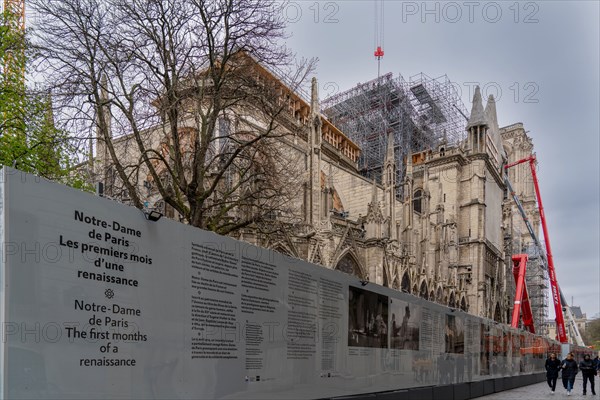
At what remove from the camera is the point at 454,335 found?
1405cm

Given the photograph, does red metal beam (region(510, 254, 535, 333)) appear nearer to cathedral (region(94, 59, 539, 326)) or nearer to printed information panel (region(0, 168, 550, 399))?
cathedral (region(94, 59, 539, 326))

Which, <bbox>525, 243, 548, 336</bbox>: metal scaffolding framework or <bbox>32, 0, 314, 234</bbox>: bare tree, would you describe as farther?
<bbox>525, 243, 548, 336</bbox>: metal scaffolding framework

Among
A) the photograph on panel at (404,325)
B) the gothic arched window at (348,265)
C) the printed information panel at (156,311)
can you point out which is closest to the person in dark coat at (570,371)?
the photograph on panel at (404,325)

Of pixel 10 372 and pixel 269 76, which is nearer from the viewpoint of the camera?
pixel 10 372

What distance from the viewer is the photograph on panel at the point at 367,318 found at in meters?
9.16

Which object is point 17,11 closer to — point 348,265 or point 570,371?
point 348,265

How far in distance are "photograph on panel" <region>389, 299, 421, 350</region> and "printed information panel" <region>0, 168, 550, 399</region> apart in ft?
2.96

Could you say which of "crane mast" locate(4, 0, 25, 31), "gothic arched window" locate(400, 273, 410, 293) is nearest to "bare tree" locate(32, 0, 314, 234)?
"crane mast" locate(4, 0, 25, 31)

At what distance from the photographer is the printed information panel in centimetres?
424

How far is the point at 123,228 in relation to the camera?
5.25m

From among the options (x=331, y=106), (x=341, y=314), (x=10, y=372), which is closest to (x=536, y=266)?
(x=331, y=106)

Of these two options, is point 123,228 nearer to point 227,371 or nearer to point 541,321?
point 227,371

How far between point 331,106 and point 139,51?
48.6m

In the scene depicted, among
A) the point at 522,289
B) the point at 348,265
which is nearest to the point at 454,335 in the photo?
the point at 348,265
